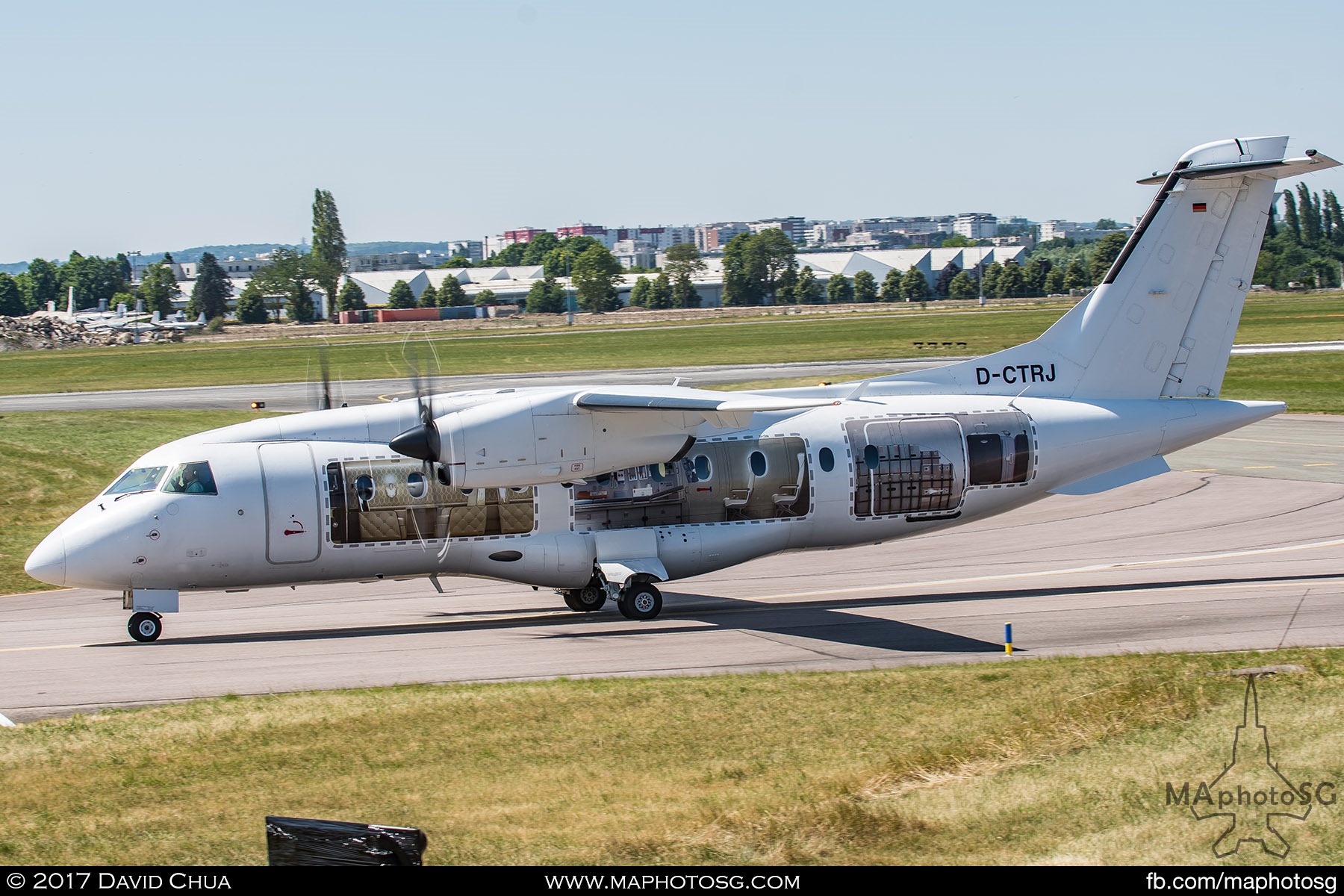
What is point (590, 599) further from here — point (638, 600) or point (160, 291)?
point (160, 291)

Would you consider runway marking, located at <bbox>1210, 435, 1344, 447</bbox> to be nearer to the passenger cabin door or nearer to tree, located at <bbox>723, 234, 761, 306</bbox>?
the passenger cabin door

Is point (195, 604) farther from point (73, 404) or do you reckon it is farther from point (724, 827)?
point (73, 404)

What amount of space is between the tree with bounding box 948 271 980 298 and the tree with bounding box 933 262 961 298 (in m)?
2.82

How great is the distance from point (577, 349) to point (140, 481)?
68711 millimetres

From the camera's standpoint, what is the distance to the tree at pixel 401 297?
164m

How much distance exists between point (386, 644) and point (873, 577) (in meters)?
9.54

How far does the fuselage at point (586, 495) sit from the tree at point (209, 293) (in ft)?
480

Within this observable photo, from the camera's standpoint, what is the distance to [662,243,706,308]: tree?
522 feet

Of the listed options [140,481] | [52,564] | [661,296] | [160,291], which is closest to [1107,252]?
[661,296]

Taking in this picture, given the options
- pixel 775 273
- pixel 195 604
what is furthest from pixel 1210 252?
pixel 775 273

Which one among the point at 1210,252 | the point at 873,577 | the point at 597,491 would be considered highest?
the point at 1210,252

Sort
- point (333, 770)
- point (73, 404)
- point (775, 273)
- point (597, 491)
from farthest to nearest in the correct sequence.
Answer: point (775, 273), point (73, 404), point (597, 491), point (333, 770)

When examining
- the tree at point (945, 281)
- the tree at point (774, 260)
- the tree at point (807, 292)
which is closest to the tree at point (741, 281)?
the tree at point (774, 260)
